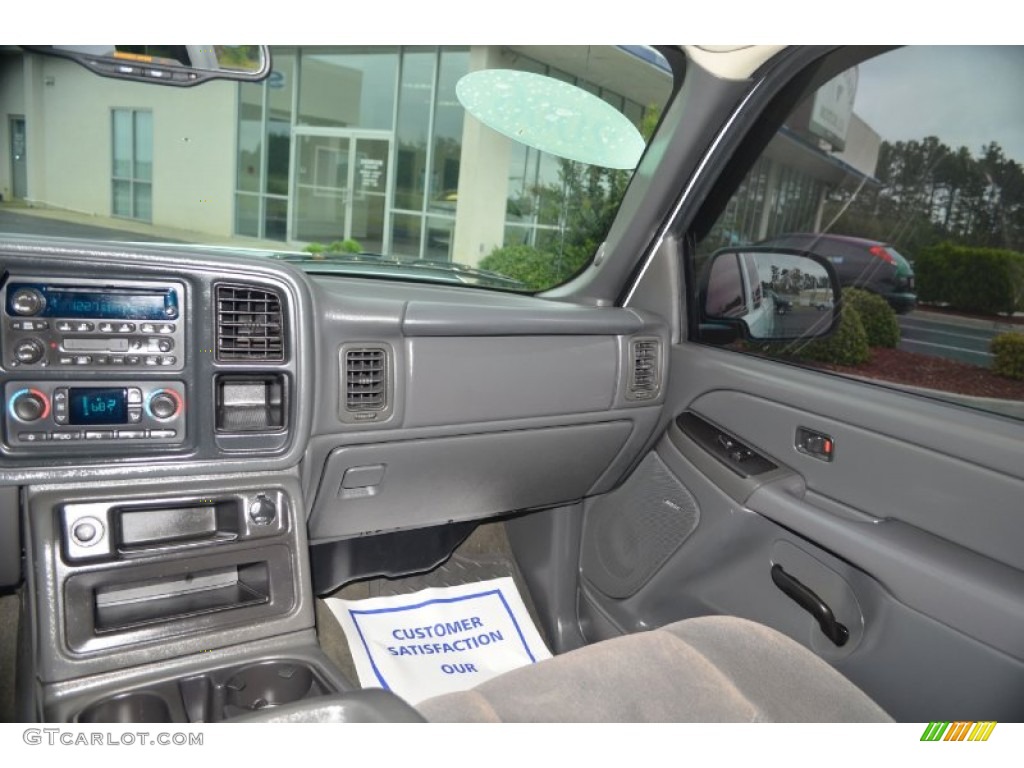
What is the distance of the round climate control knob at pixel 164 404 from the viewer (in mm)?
1885

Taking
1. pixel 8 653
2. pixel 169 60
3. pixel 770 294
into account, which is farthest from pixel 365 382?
pixel 770 294

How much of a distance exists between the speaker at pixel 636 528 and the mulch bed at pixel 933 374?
692 millimetres

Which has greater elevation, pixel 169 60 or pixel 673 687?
pixel 169 60

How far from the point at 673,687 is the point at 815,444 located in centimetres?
98

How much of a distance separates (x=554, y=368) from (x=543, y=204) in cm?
72

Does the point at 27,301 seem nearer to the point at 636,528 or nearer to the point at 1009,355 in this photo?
the point at 636,528

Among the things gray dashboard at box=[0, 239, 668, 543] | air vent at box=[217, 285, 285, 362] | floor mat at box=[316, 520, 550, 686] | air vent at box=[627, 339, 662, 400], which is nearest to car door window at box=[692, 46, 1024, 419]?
air vent at box=[627, 339, 662, 400]

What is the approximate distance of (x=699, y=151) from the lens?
2400 mm

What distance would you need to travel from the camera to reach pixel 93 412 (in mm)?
1839

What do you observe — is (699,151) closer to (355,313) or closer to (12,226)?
(355,313)

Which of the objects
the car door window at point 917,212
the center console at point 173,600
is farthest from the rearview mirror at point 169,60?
the car door window at point 917,212

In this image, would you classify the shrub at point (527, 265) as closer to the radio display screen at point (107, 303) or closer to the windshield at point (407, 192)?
the windshield at point (407, 192)

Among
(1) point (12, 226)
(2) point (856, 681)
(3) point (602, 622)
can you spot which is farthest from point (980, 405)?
(1) point (12, 226)

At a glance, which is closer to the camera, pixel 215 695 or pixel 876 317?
pixel 215 695
